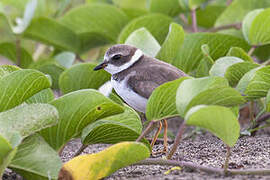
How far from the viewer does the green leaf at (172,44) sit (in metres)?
3.27

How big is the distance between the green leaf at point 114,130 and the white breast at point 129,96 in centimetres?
44

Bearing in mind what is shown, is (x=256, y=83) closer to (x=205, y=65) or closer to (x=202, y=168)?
(x=202, y=168)

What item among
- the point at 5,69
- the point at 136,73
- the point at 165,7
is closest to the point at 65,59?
the point at 136,73

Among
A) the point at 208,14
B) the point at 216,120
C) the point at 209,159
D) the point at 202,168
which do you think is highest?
the point at 216,120

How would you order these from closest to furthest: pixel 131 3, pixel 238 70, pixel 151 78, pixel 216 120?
pixel 216 120
pixel 238 70
pixel 151 78
pixel 131 3

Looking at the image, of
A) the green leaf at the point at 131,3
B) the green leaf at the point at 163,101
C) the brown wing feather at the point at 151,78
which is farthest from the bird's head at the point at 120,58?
the green leaf at the point at 131,3

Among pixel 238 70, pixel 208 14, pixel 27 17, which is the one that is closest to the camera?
pixel 238 70

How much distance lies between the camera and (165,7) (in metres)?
4.80

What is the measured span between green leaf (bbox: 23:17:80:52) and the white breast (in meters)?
1.58

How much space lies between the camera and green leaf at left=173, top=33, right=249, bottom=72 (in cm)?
360

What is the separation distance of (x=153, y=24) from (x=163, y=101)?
2006 mm

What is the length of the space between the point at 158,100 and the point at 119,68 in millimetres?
1110

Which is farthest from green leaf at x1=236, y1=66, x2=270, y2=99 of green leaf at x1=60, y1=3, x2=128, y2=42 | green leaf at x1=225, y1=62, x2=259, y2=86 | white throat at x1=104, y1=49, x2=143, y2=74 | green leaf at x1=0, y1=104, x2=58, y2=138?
green leaf at x1=60, y1=3, x2=128, y2=42

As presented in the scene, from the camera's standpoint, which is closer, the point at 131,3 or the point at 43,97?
the point at 43,97
